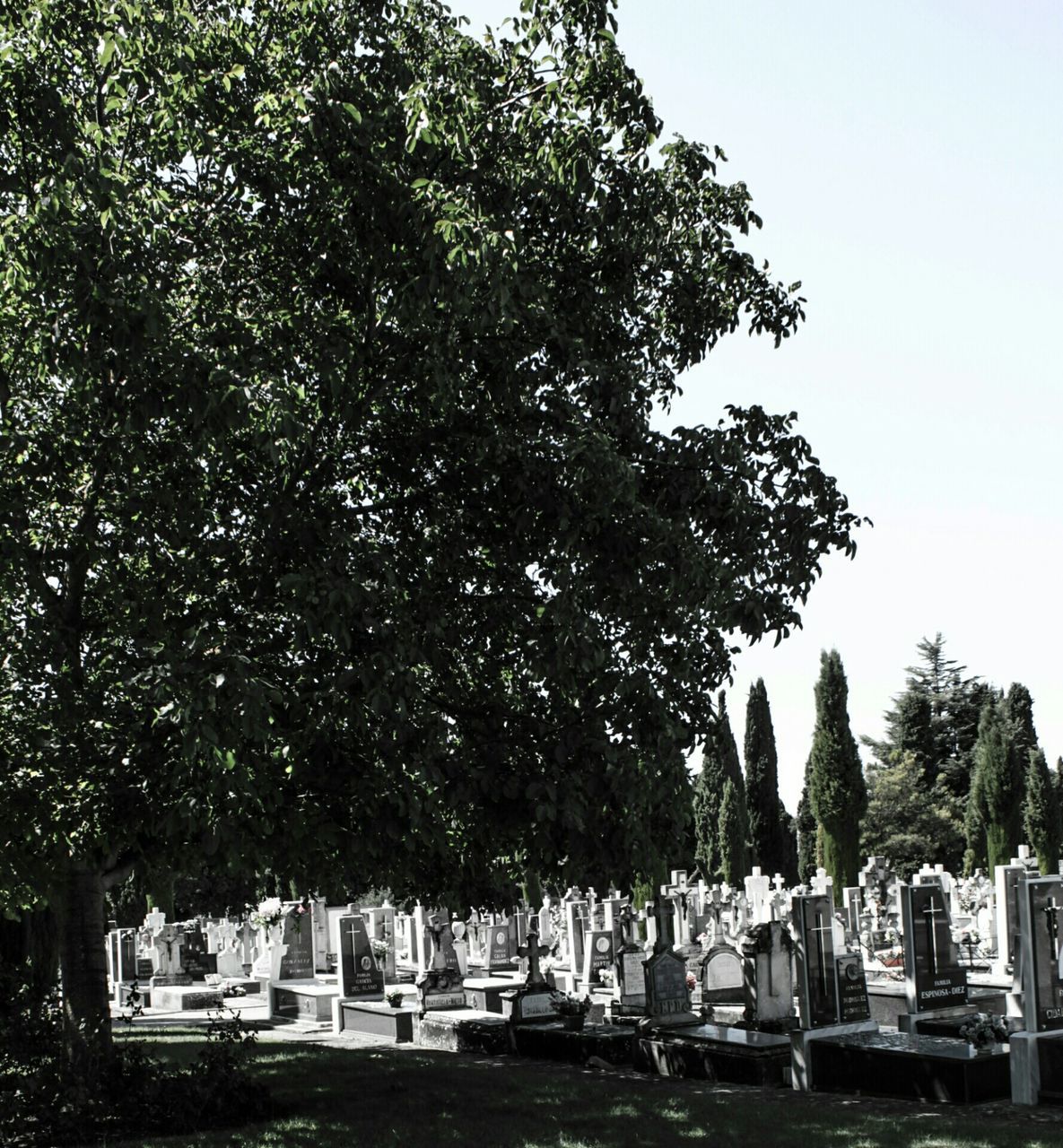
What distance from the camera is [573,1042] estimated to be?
1647cm

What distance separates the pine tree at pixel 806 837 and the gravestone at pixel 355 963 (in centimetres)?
2714

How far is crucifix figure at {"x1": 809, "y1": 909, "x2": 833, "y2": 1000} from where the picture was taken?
49.8 feet

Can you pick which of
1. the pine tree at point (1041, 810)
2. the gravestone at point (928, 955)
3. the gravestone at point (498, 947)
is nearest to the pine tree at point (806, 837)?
the pine tree at point (1041, 810)

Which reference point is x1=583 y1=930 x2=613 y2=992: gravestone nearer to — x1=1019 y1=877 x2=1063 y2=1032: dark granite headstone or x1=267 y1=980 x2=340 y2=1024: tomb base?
x1=267 y1=980 x2=340 y2=1024: tomb base

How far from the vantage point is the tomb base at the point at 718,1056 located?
46.9 ft

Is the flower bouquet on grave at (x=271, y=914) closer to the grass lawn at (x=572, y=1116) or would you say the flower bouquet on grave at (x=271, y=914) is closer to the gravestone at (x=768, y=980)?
the grass lawn at (x=572, y=1116)

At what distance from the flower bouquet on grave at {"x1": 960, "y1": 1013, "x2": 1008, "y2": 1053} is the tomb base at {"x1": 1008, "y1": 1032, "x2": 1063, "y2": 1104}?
51 centimetres

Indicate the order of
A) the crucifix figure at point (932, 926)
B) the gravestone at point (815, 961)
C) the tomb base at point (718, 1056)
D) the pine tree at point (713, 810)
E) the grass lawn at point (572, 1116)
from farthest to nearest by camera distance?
the pine tree at point (713, 810) → the crucifix figure at point (932, 926) → the gravestone at point (815, 961) → the tomb base at point (718, 1056) → the grass lawn at point (572, 1116)

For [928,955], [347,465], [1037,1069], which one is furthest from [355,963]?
[347,465]

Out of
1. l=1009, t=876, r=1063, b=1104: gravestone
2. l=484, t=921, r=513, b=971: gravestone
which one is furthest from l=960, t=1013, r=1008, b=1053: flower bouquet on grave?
l=484, t=921, r=513, b=971: gravestone

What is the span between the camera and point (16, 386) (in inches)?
402

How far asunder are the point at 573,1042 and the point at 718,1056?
2.35 m

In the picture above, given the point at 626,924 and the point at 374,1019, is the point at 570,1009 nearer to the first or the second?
the point at 374,1019

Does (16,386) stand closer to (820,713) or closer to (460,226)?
(460,226)
